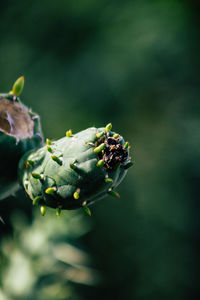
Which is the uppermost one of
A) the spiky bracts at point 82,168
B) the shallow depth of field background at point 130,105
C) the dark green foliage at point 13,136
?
the shallow depth of field background at point 130,105

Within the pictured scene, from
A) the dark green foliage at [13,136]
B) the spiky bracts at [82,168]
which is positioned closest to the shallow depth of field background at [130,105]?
the dark green foliage at [13,136]

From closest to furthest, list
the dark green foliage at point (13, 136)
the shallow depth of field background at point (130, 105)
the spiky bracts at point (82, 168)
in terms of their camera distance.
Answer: the spiky bracts at point (82, 168) < the dark green foliage at point (13, 136) < the shallow depth of field background at point (130, 105)

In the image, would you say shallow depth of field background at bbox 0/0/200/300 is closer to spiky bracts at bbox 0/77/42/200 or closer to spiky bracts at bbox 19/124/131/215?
spiky bracts at bbox 0/77/42/200

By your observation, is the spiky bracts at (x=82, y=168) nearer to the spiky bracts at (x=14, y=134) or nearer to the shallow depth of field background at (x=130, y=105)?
the spiky bracts at (x=14, y=134)

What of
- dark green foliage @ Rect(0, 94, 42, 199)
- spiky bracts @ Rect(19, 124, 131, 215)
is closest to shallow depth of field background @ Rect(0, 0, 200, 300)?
dark green foliage @ Rect(0, 94, 42, 199)

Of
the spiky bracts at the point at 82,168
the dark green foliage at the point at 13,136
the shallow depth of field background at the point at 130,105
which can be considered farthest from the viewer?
the shallow depth of field background at the point at 130,105

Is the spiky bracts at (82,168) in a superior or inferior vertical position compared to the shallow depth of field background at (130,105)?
inferior

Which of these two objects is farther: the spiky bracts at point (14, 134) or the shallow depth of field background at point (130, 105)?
the shallow depth of field background at point (130, 105)

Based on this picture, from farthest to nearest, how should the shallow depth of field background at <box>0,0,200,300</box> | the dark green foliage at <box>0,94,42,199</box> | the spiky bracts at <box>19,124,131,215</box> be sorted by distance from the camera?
1. the shallow depth of field background at <box>0,0,200,300</box>
2. the dark green foliage at <box>0,94,42,199</box>
3. the spiky bracts at <box>19,124,131,215</box>
